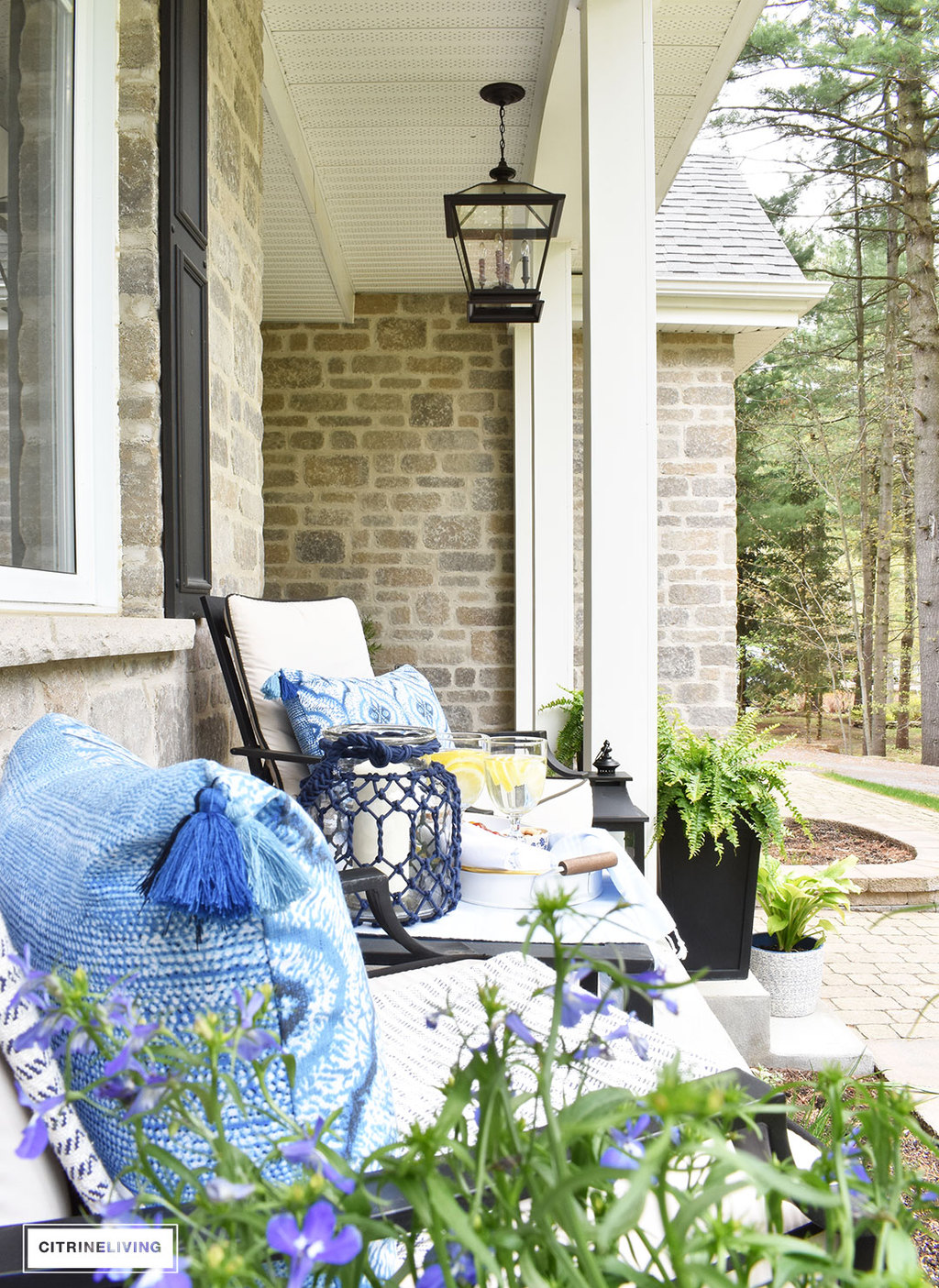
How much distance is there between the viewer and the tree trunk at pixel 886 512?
12711 mm

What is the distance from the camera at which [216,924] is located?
2.17 ft

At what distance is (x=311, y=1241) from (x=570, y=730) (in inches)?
178

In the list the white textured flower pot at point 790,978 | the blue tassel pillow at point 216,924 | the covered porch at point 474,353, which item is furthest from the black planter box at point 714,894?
the blue tassel pillow at point 216,924

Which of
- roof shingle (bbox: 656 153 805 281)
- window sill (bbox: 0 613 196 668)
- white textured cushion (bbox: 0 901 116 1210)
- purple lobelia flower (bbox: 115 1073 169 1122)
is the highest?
roof shingle (bbox: 656 153 805 281)

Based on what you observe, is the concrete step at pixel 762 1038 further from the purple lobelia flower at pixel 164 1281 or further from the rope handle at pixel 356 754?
the purple lobelia flower at pixel 164 1281

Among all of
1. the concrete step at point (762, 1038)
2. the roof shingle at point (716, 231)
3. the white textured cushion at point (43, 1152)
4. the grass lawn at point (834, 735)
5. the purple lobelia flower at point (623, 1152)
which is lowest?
the grass lawn at point (834, 735)

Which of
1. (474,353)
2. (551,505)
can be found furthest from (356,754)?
(474,353)

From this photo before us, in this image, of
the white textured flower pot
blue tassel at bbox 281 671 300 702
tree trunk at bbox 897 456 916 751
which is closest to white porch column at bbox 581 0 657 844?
the white textured flower pot

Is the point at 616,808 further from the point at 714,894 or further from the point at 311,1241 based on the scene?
the point at 311,1241

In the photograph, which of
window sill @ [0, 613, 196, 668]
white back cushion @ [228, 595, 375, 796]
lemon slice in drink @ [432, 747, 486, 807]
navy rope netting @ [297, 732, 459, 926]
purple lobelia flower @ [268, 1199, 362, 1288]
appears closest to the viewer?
purple lobelia flower @ [268, 1199, 362, 1288]

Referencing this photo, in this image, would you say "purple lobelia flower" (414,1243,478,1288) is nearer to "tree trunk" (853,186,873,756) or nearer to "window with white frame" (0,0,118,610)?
"window with white frame" (0,0,118,610)

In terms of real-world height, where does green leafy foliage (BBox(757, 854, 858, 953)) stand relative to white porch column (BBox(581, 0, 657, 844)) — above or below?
below

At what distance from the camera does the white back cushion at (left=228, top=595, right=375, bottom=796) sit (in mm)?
2398

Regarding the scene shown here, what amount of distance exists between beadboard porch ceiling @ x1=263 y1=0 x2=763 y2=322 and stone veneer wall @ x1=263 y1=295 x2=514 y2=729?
0.89 meters
